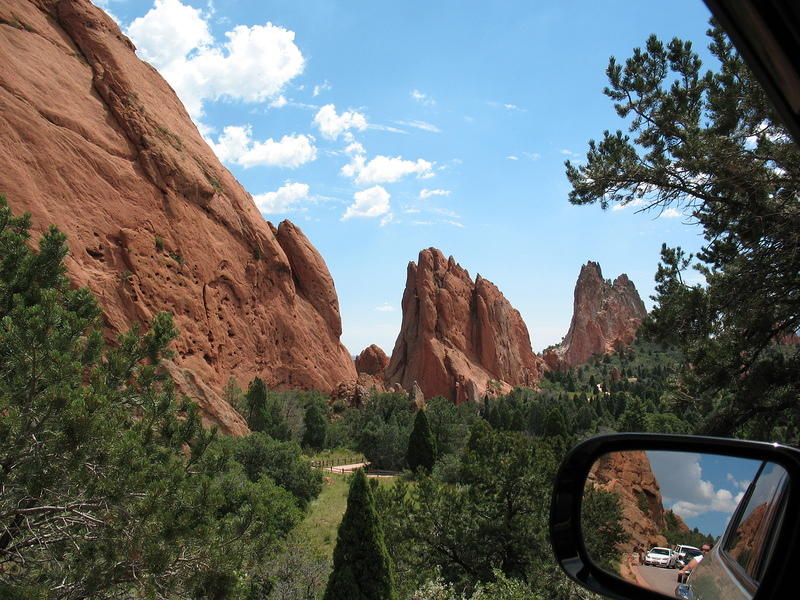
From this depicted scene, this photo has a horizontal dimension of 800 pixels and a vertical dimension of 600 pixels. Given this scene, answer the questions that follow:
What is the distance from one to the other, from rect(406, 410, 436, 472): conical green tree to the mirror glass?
35698 millimetres

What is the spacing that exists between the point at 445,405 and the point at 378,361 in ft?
149

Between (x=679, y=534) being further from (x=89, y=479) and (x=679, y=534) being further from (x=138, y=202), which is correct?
(x=138, y=202)

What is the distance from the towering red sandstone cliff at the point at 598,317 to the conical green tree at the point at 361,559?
12556 cm

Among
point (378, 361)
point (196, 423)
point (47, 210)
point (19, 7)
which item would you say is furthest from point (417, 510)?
point (378, 361)

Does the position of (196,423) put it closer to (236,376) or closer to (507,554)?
(507,554)

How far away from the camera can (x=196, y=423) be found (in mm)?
9000

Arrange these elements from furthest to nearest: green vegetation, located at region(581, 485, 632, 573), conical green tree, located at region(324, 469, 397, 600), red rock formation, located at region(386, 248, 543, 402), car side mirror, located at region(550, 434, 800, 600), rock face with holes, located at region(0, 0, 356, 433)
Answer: red rock formation, located at region(386, 248, 543, 402), rock face with holes, located at region(0, 0, 356, 433), conical green tree, located at region(324, 469, 397, 600), green vegetation, located at region(581, 485, 632, 573), car side mirror, located at region(550, 434, 800, 600)

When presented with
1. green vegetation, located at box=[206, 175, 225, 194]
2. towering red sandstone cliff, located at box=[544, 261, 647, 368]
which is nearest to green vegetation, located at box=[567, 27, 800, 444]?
green vegetation, located at box=[206, 175, 225, 194]

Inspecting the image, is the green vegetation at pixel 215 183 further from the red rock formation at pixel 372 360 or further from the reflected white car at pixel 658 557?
the red rock formation at pixel 372 360

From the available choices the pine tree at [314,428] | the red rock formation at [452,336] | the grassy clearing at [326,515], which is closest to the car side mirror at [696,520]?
the grassy clearing at [326,515]

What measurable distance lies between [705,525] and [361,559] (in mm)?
12676

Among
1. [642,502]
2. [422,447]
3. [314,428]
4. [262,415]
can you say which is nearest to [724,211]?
[642,502]

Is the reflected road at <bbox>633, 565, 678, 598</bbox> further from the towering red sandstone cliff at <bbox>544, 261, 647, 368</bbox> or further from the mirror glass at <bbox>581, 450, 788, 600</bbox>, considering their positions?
the towering red sandstone cliff at <bbox>544, 261, 647, 368</bbox>

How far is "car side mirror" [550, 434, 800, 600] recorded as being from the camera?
4.51 ft
